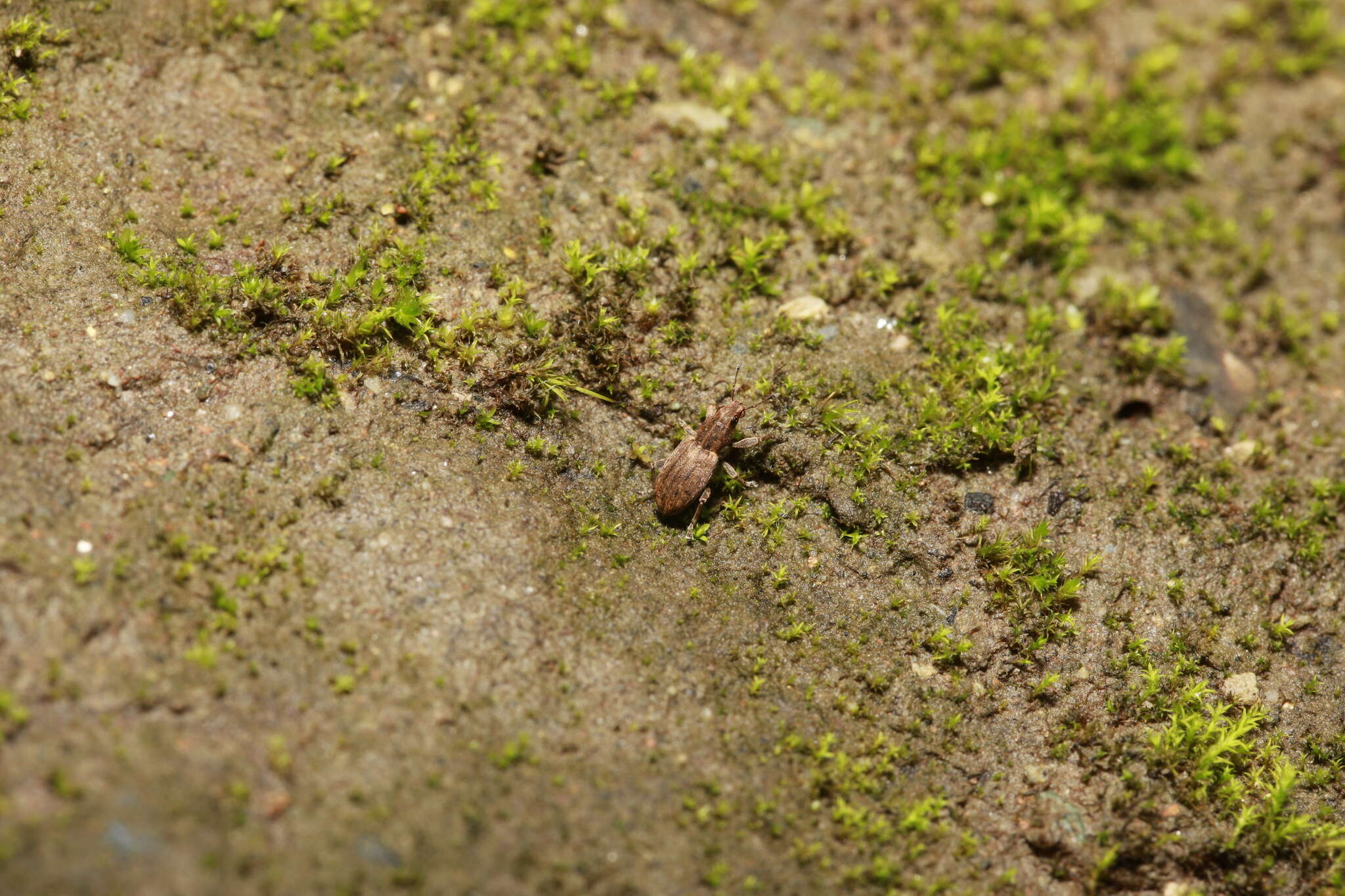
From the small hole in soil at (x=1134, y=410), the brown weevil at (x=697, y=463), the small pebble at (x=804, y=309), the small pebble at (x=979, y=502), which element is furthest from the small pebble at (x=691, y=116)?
the small hole in soil at (x=1134, y=410)

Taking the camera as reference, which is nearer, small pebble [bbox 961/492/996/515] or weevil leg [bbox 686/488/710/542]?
weevil leg [bbox 686/488/710/542]

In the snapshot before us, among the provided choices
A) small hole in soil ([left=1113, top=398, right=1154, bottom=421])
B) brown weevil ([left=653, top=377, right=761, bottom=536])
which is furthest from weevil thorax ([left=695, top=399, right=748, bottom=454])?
small hole in soil ([left=1113, top=398, right=1154, bottom=421])

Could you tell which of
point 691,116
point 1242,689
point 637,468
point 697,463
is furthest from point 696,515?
point 1242,689

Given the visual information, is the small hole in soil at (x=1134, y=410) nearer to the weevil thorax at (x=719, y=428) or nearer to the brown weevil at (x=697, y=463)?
the brown weevil at (x=697, y=463)

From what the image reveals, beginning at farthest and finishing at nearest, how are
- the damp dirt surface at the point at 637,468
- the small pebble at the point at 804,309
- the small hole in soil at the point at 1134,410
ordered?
the small hole in soil at the point at 1134,410
the small pebble at the point at 804,309
the damp dirt surface at the point at 637,468

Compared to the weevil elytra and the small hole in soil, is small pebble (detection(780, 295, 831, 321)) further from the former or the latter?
the small hole in soil

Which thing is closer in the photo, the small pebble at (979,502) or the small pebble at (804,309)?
the small pebble at (979,502)
